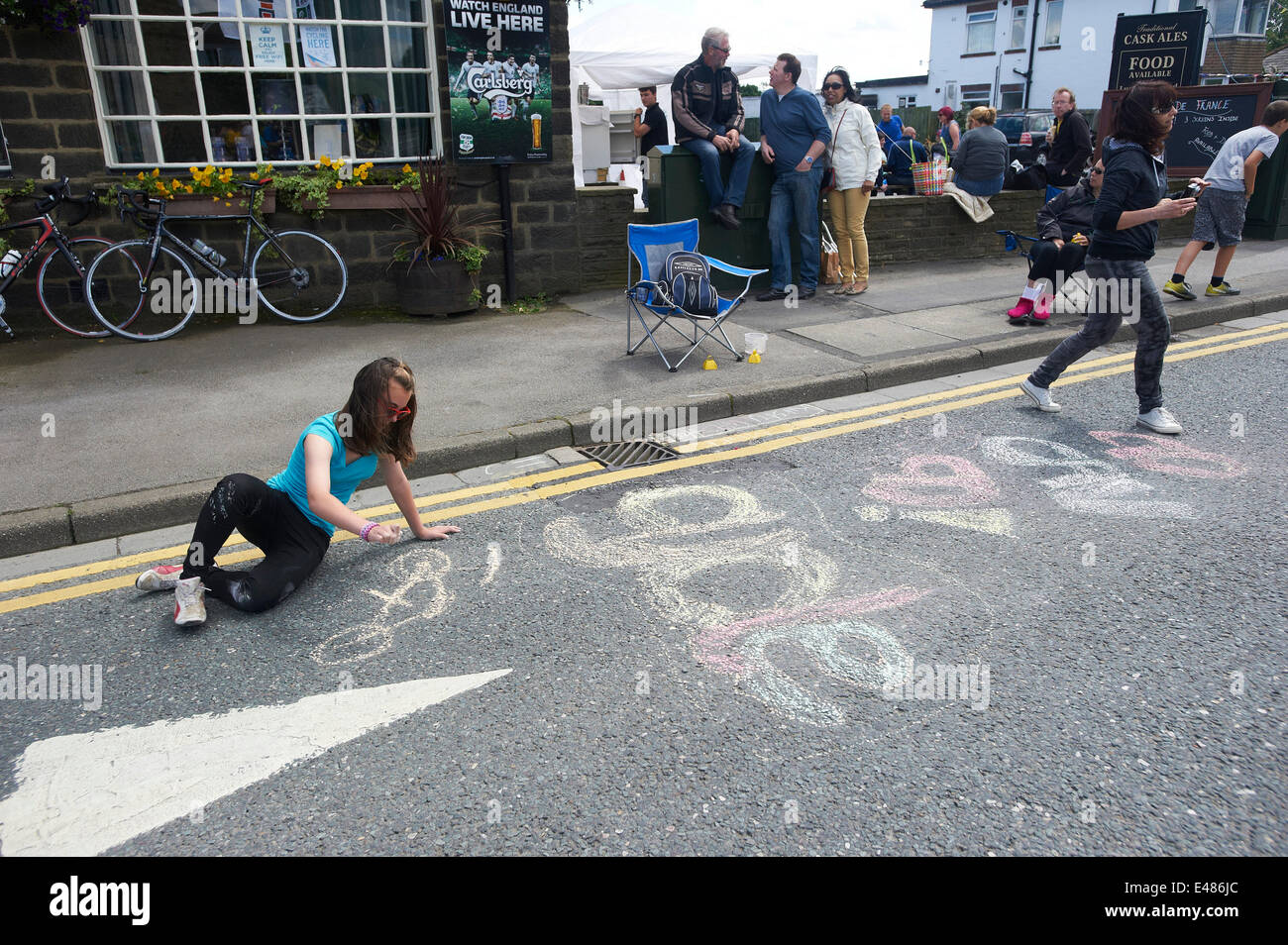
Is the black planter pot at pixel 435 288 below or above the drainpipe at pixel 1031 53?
below

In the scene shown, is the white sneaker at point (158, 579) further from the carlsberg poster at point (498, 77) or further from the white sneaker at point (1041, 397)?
the carlsberg poster at point (498, 77)

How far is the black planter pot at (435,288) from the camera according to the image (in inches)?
341

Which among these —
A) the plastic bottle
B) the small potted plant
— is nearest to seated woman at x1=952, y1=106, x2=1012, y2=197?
the small potted plant

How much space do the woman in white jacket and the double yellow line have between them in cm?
302

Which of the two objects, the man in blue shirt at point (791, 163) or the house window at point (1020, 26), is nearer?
the man in blue shirt at point (791, 163)

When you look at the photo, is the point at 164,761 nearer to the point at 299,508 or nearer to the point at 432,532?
the point at 299,508

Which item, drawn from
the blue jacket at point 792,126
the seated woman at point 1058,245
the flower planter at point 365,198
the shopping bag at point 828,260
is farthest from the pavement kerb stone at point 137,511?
the shopping bag at point 828,260

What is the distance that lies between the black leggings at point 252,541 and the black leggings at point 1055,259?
22.7 ft

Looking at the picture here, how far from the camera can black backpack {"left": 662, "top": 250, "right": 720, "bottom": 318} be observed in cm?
718

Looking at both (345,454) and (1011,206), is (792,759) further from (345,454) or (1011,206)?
(1011,206)

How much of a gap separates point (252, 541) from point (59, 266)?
5.68m

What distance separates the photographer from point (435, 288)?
342 inches

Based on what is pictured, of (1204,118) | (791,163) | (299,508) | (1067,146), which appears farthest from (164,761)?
(1204,118)

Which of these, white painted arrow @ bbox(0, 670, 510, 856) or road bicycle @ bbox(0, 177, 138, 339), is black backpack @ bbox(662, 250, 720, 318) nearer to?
white painted arrow @ bbox(0, 670, 510, 856)
